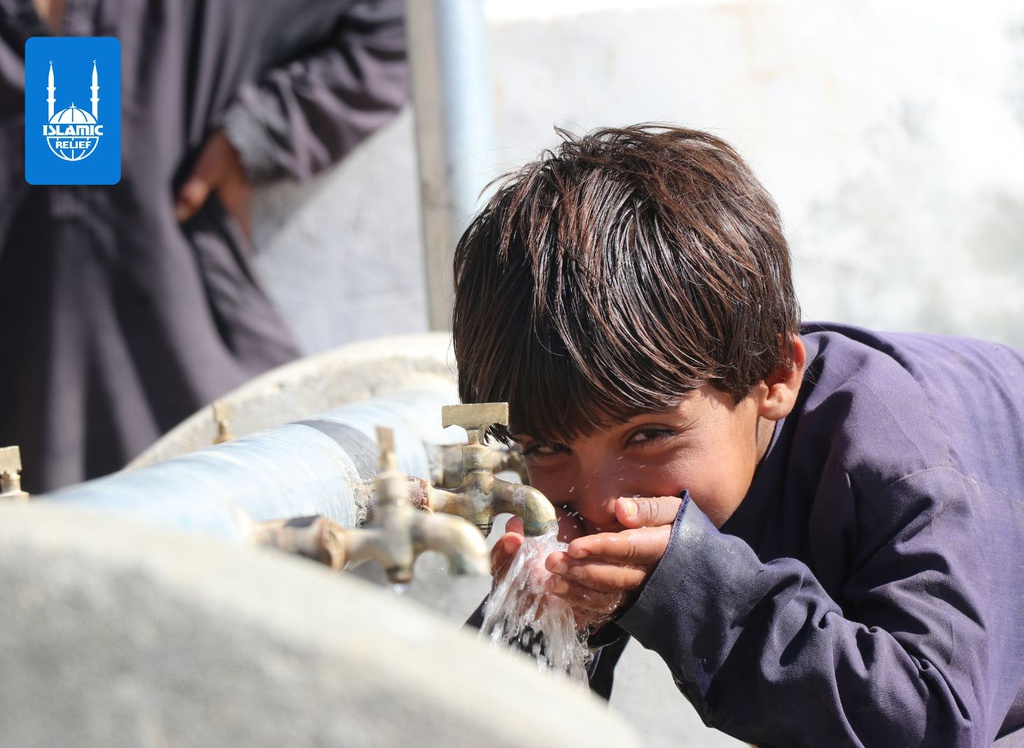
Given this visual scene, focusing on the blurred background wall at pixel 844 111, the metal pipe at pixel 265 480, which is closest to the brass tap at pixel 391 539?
the metal pipe at pixel 265 480

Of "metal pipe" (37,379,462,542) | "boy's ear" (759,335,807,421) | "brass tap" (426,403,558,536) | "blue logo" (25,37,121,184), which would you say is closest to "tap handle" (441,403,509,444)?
"brass tap" (426,403,558,536)

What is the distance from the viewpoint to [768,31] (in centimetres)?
365

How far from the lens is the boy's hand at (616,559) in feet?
4.41

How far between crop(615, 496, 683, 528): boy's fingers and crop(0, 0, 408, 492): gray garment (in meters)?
2.70

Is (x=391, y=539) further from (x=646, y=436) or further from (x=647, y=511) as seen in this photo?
(x=646, y=436)

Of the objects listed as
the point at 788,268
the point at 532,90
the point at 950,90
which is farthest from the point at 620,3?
the point at 788,268

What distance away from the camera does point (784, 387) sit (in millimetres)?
1756

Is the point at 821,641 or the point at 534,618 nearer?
the point at 821,641

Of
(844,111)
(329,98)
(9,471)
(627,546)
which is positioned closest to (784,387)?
(627,546)

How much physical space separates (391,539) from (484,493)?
1.04 ft

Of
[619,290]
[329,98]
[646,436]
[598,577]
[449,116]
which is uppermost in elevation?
[329,98]

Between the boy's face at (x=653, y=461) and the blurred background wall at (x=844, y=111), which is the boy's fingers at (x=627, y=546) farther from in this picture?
the blurred background wall at (x=844, y=111)

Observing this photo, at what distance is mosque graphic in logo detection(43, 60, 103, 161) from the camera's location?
284 cm

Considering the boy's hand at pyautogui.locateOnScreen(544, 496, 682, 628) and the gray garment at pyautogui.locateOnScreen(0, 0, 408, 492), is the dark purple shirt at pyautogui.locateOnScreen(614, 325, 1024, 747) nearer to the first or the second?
the boy's hand at pyautogui.locateOnScreen(544, 496, 682, 628)
